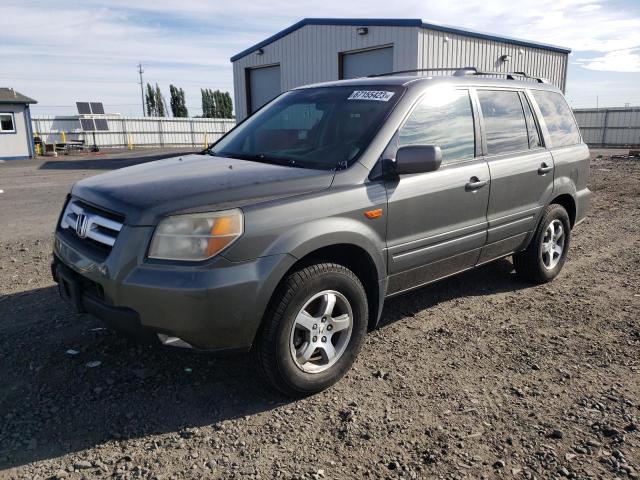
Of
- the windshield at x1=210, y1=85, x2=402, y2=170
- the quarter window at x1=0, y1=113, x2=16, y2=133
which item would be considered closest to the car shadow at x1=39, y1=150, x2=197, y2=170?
the quarter window at x1=0, y1=113, x2=16, y2=133

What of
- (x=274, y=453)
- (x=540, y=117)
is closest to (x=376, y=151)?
(x=274, y=453)

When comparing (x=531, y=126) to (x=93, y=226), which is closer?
(x=93, y=226)

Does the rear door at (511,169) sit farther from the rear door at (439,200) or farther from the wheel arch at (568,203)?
the wheel arch at (568,203)

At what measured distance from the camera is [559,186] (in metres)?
4.98

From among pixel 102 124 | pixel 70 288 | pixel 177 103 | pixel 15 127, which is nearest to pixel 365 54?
pixel 70 288

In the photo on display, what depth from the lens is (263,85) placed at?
21656 millimetres

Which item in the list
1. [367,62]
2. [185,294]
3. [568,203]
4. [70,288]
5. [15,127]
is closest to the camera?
[185,294]

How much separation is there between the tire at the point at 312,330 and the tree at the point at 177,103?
63.4m

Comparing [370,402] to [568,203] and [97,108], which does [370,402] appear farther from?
[97,108]

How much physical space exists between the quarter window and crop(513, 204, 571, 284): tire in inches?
1058

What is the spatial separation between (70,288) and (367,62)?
16.0 metres

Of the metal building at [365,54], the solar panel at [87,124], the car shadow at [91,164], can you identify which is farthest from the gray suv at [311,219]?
the solar panel at [87,124]

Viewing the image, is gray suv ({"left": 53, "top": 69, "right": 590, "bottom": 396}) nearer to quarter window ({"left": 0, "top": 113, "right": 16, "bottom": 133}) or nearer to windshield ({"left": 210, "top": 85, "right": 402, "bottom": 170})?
windshield ({"left": 210, "top": 85, "right": 402, "bottom": 170})

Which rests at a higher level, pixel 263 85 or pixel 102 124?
pixel 263 85
